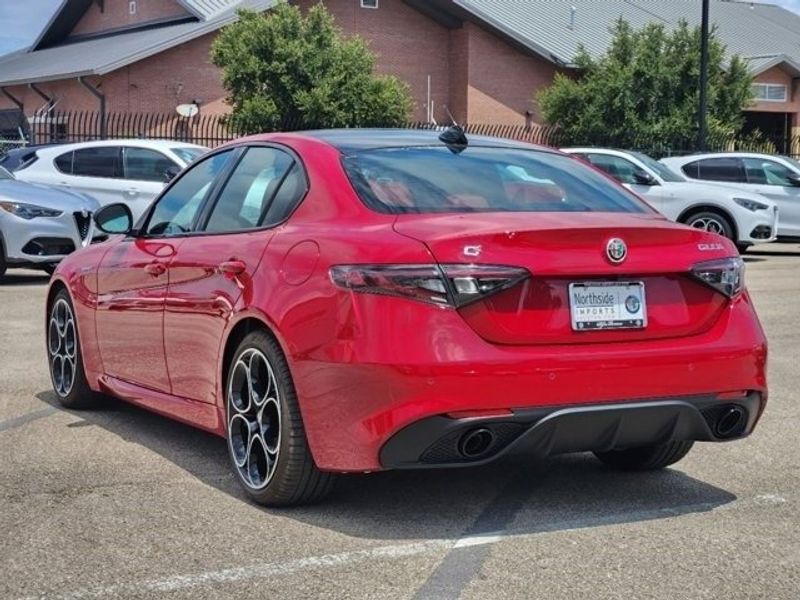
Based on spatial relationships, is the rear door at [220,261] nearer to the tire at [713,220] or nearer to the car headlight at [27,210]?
the car headlight at [27,210]

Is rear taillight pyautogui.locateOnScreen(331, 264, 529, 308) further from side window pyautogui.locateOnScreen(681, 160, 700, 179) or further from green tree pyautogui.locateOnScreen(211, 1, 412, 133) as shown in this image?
green tree pyautogui.locateOnScreen(211, 1, 412, 133)

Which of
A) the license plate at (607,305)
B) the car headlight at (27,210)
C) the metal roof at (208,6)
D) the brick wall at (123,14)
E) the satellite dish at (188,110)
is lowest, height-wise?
the car headlight at (27,210)

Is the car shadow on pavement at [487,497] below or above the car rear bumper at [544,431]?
below

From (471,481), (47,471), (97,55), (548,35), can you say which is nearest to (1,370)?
(47,471)

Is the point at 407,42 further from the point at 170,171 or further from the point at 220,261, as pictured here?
the point at 220,261

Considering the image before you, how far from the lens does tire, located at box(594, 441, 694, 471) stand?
5.95m

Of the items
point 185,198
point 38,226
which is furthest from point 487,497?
point 38,226

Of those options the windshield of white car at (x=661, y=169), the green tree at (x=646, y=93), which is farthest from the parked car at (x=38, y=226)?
the green tree at (x=646, y=93)

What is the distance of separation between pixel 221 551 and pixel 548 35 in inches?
1616

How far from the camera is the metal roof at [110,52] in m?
35.5

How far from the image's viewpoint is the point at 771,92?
46.1 m

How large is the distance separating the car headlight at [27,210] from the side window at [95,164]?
3459 millimetres

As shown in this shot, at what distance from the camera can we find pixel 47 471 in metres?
6.00

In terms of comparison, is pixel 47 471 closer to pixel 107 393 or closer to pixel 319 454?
pixel 107 393
